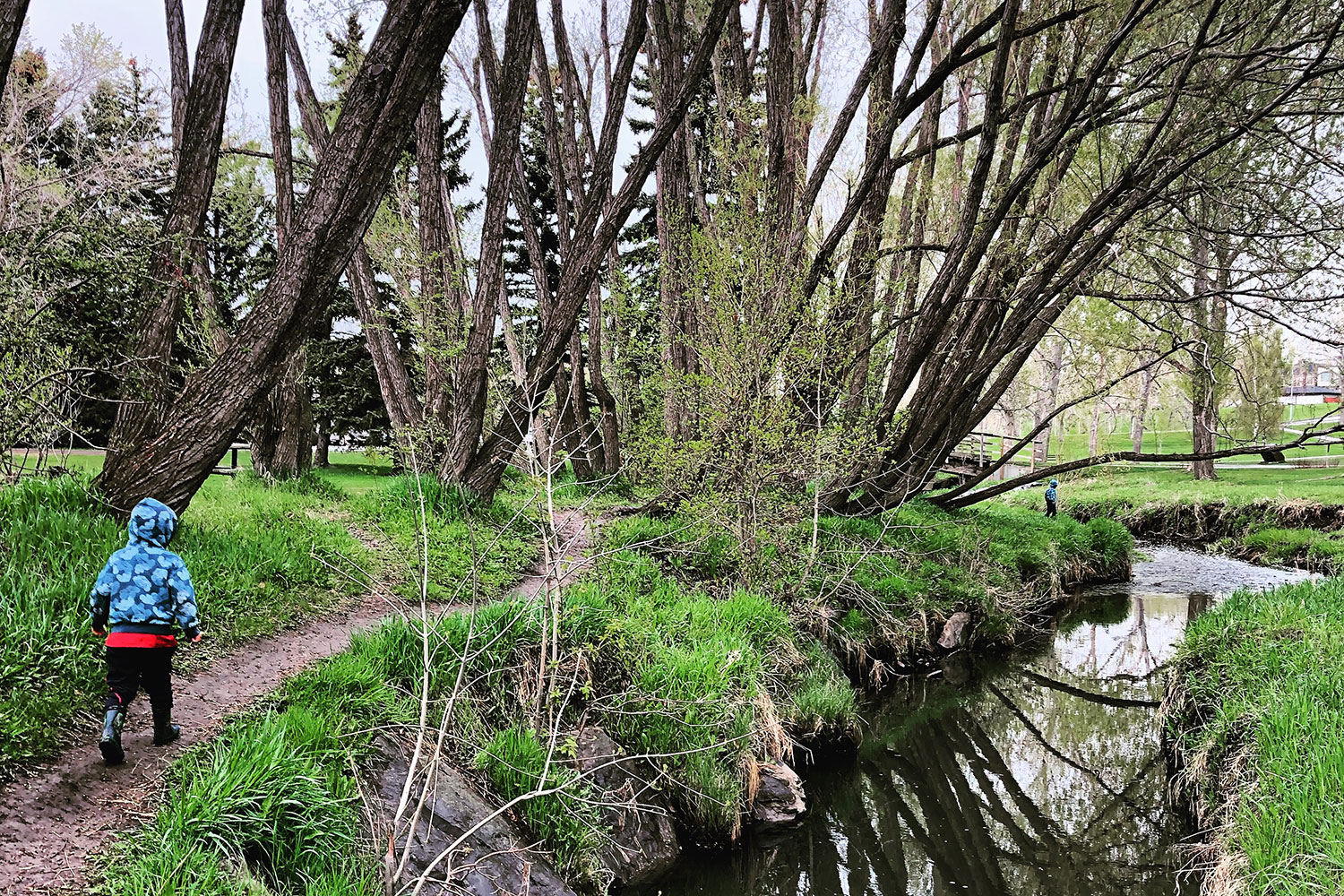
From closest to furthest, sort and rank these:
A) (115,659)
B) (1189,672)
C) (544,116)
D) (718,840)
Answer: (115,659) → (718,840) → (1189,672) → (544,116)

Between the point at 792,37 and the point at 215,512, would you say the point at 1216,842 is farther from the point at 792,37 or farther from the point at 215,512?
the point at 792,37

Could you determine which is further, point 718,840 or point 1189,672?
point 1189,672

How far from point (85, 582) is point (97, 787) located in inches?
56.1

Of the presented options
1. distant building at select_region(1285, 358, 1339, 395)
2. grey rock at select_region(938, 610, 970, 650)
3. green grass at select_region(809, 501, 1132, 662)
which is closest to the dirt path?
green grass at select_region(809, 501, 1132, 662)

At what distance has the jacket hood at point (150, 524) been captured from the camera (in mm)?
3330

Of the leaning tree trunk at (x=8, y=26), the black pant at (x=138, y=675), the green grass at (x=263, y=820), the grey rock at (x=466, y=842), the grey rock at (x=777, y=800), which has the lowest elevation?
the grey rock at (x=777, y=800)

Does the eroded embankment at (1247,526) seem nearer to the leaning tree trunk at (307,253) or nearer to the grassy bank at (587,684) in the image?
the grassy bank at (587,684)

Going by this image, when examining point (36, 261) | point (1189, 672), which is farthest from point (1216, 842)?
point (36, 261)

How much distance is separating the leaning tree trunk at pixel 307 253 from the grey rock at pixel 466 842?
7.59 feet

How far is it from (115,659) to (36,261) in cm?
337

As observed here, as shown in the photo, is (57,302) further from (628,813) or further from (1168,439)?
(1168,439)

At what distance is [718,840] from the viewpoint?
473cm

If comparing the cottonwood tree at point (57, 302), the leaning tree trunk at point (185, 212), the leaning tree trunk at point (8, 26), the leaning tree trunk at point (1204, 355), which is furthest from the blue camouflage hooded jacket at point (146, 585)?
the leaning tree trunk at point (1204, 355)

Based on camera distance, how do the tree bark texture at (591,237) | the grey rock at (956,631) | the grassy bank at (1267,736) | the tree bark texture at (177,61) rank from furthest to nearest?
Answer: the grey rock at (956,631), the tree bark texture at (591,237), the tree bark texture at (177,61), the grassy bank at (1267,736)
